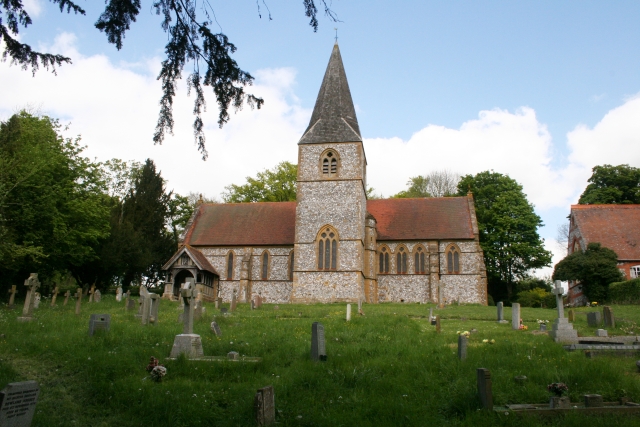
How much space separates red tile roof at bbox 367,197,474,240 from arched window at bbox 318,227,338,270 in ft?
13.7

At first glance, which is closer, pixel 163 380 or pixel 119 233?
pixel 163 380

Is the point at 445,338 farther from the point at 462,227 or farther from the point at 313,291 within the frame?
the point at 462,227

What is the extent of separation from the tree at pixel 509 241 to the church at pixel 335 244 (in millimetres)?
→ 5563

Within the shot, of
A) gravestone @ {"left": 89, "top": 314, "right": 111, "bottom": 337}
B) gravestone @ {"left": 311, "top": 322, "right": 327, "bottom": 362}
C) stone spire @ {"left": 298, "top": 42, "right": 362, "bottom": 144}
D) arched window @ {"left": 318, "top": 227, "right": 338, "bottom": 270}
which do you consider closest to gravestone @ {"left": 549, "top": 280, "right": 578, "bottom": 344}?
gravestone @ {"left": 311, "top": 322, "right": 327, "bottom": 362}

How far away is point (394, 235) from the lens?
113ft

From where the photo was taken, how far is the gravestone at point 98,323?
12203 mm

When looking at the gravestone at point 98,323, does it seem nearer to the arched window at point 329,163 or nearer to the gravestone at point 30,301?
the gravestone at point 30,301

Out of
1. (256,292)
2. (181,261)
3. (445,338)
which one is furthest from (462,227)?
(445,338)

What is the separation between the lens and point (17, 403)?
579 cm

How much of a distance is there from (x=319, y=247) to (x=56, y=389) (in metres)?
23.5

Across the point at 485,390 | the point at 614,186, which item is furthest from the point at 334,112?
the point at 485,390

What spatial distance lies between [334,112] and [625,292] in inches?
745

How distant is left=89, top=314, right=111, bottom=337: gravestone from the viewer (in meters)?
12.2

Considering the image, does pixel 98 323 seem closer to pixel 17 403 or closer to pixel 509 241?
pixel 17 403
